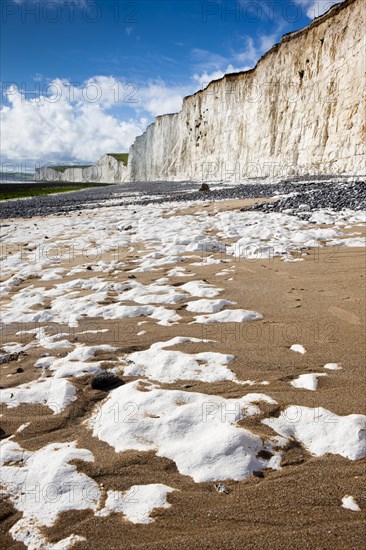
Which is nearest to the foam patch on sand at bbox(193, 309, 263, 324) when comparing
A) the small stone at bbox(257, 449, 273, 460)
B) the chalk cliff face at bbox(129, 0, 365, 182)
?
the small stone at bbox(257, 449, 273, 460)

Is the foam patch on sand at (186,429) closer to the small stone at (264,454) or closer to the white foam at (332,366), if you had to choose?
the small stone at (264,454)

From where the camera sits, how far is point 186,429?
262cm

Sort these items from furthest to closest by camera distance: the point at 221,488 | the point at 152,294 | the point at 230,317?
the point at 152,294 → the point at 230,317 → the point at 221,488

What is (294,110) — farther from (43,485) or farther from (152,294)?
(43,485)

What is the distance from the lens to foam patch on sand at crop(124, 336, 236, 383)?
3.29 meters

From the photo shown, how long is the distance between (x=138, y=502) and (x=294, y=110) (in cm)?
4065

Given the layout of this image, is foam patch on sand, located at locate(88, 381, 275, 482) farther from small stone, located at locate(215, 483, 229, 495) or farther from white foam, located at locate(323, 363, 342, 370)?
white foam, located at locate(323, 363, 342, 370)

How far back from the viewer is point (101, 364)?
3584 mm

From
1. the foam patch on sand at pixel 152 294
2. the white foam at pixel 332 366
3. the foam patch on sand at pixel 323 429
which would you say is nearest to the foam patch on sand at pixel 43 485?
the foam patch on sand at pixel 323 429

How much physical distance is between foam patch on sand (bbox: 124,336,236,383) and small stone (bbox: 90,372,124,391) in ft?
0.51

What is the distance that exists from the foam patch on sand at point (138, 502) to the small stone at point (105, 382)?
1124 millimetres

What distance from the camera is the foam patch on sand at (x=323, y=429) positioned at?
2381mm

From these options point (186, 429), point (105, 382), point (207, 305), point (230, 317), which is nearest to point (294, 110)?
point (207, 305)

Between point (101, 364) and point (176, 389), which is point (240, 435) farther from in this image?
point (101, 364)
